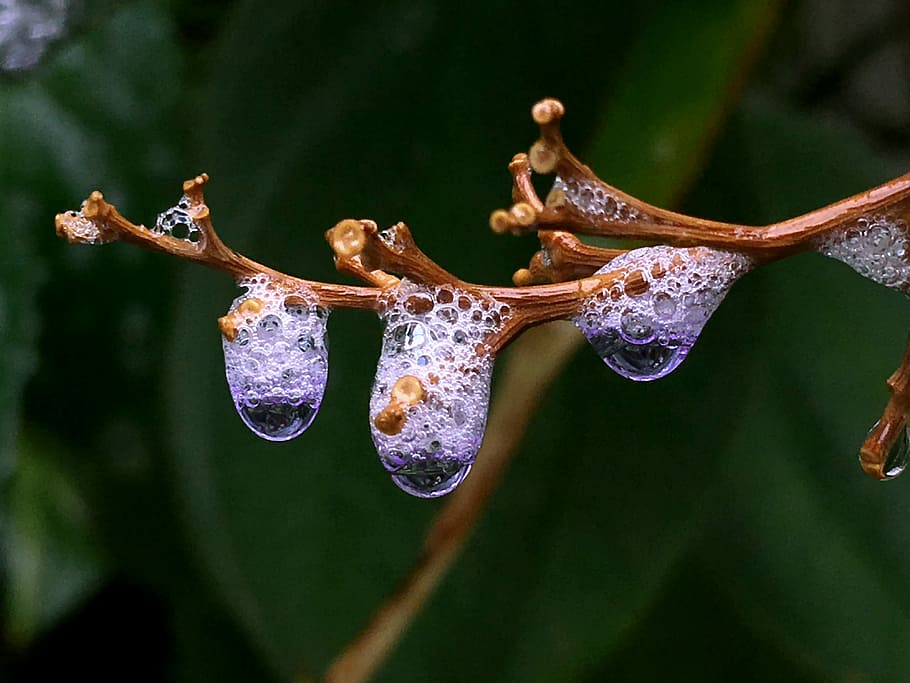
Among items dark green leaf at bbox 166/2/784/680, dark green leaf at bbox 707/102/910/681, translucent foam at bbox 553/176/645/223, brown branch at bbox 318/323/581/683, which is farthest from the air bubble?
dark green leaf at bbox 707/102/910/681

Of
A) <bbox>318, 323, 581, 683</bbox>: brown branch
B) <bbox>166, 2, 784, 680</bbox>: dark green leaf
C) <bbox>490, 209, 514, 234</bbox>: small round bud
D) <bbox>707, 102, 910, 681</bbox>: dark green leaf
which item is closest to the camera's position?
<bbox>490, 209, 514, 234</bbox>: small round bud

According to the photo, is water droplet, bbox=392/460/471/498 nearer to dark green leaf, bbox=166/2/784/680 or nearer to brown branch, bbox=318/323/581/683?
brown branch, bbox=318/323/581/683

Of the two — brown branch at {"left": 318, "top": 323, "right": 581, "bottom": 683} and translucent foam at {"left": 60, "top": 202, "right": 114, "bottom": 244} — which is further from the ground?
translucent foam at {"left": 60, "top": 202, "right": 114, "bottom": 244}

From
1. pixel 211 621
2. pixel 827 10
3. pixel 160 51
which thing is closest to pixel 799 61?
pixel 827 10

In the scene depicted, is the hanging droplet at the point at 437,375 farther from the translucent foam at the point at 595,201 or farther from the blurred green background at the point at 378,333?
the blurred green background at the point at 378,333

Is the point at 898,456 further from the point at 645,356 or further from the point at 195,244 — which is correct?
the point at 195,244

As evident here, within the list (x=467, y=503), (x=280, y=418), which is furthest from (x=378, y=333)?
(x=280, y=418)
